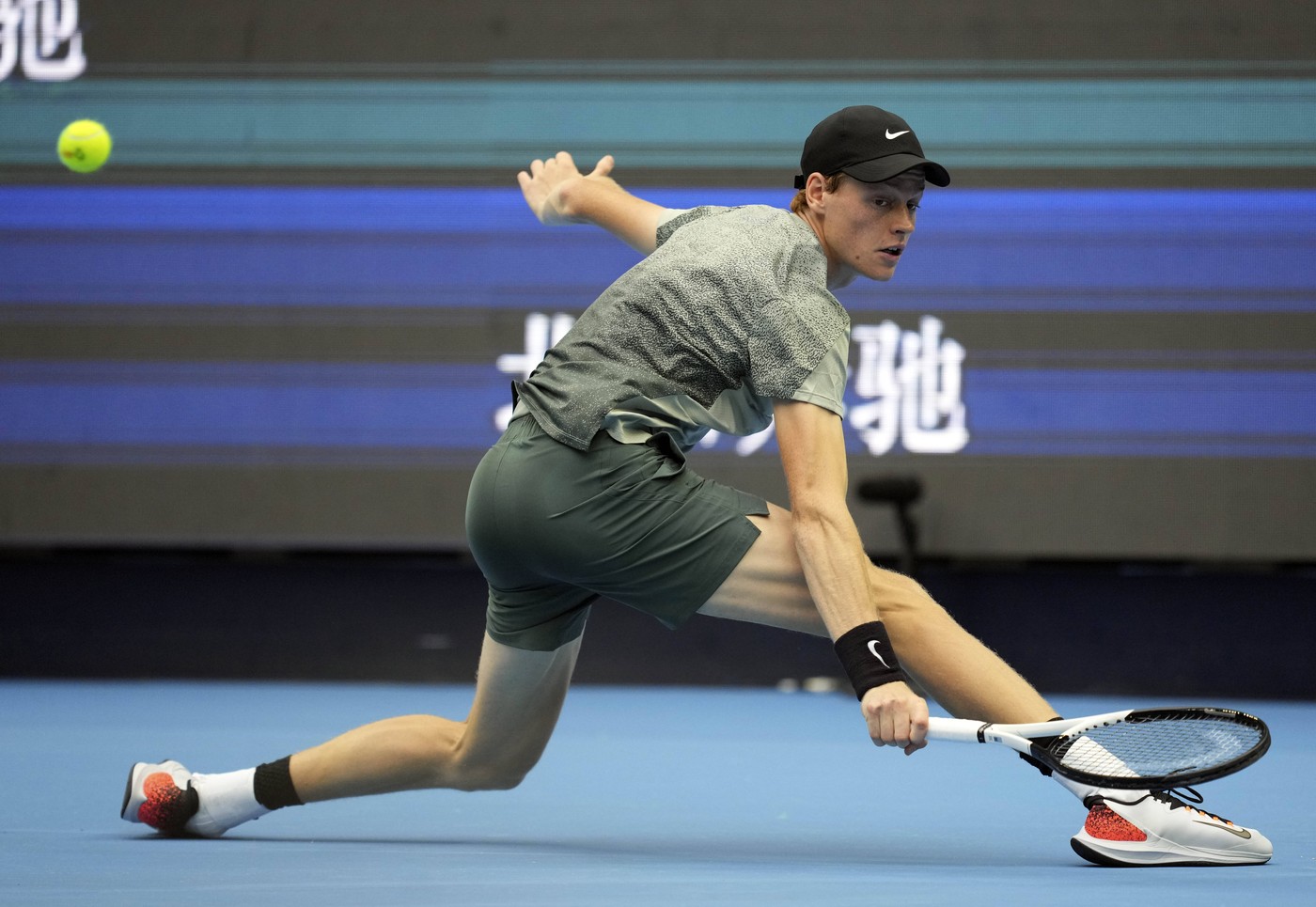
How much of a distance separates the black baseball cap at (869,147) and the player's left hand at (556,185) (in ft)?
1.76

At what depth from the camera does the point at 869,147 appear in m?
2.44

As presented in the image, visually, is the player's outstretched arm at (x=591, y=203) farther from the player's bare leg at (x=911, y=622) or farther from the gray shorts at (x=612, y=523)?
the player's bare leg at (x=911, y=622)

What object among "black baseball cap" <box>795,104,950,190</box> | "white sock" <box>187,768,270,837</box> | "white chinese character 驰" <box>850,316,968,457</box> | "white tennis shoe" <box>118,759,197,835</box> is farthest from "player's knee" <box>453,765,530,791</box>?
"white chinese character 驰" <box>850,316,968,457</box>

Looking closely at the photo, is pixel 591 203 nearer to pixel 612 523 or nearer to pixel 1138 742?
pixel 612 523

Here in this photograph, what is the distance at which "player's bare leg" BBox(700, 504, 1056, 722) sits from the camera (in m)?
2.34

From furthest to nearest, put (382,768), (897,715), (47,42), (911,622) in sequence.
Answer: (47,42) < (382,768) < (911,622) < (897,715)

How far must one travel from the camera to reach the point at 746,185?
16.9ft

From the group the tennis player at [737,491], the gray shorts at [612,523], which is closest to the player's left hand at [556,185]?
the tennis player at [737,491]

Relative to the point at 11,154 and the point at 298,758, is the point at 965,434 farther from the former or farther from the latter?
the point at 11,154

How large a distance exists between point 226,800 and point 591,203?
4.05 ft

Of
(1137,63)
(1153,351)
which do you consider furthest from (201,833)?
(1137,63)

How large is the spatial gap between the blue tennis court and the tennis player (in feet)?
0.83

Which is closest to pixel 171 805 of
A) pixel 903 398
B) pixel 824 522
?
pixel 824 522

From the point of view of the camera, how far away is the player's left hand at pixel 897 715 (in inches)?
85.7
